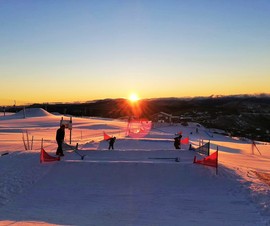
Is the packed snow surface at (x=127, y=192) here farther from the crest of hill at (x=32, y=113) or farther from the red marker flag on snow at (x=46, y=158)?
the crest of hill at (x=32, y=113)

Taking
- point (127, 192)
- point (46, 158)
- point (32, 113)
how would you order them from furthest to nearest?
1. point (32, 113)
2. point (46, 158)
3. point (127, 192)

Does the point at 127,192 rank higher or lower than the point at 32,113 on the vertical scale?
lower

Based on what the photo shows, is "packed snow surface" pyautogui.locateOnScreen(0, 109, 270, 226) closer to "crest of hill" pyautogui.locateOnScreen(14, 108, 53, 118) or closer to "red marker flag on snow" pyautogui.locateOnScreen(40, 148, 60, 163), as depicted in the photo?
"red marker flag on snow" pyautogui.locateOnScreen(40, 148, 60, 163)

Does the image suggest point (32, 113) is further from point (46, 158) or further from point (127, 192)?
point (127, 192)

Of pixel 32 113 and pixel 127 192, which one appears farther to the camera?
pixel 32 113

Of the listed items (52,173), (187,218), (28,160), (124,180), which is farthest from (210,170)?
(28,160)

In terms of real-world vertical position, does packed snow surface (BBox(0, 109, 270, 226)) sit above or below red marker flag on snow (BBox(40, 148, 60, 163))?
below

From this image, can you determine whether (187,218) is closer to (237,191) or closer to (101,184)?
(237,191)

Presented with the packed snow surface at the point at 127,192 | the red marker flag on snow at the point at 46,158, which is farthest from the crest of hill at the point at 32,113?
the red marker flag on snow at the point at 46,158

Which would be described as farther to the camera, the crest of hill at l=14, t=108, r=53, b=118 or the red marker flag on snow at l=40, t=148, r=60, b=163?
the crest of hill at l=14, t=108, r=53, b=118

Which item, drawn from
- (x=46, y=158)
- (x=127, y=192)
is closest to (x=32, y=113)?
(x=46, y=158)

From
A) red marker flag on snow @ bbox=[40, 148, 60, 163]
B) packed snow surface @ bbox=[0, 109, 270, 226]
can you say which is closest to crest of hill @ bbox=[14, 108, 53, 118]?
packed snow surface @ bbox=[0, 109, 270, 226]

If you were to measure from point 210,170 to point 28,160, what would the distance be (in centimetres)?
843

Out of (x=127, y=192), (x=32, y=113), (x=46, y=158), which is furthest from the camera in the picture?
(x=32, y=113)
